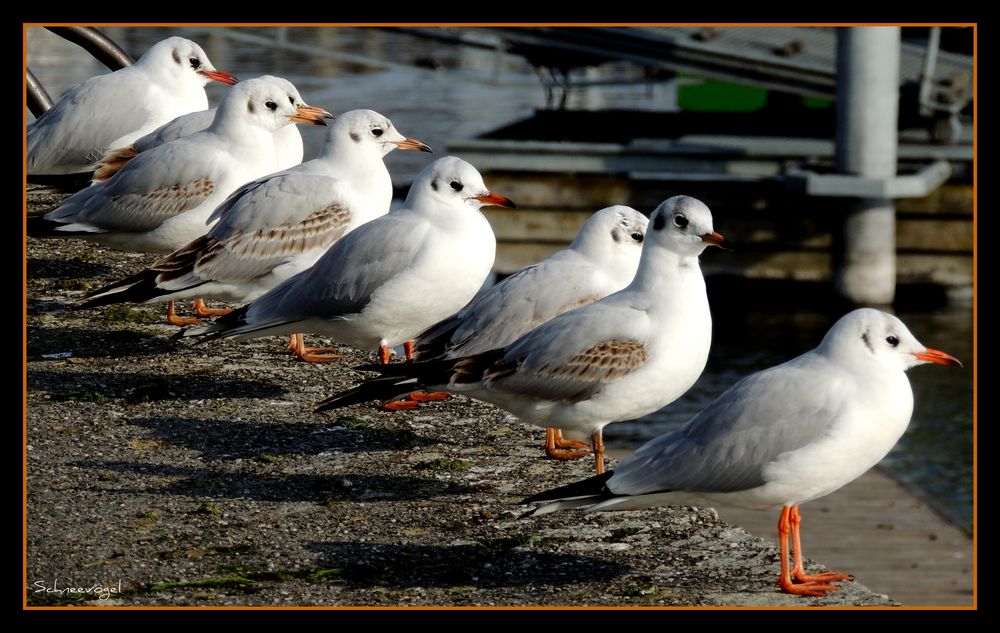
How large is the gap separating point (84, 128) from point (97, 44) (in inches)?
32.4

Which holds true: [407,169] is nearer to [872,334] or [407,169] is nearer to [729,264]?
[729,264]

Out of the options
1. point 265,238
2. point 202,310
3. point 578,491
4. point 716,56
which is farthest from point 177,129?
point 716,56

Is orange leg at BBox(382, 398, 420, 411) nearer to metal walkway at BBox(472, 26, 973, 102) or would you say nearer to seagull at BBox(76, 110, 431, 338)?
seagull at BBox(76, 110, 431, 338)

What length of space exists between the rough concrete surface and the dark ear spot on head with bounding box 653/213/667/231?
948mm

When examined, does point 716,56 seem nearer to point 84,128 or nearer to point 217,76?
point 217,76

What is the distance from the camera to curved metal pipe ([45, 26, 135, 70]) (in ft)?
30.7

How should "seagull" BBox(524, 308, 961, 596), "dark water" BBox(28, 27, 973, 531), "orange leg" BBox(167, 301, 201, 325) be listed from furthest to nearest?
1. "dark water" BBox(28, 27, 973, 531)
2. "orange leg" BBox(167, 301, 201, 325)
3. "seagull" BBox(524, 308, 961, 596)

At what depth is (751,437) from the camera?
4.85 m

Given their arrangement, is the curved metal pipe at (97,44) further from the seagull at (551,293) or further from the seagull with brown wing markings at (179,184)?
the seagull at (551,293)

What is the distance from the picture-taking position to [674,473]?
15.8 ft

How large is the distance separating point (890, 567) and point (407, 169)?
20012 millimetres

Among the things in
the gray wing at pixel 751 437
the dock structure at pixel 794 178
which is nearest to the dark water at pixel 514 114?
the dock structure at pixel 794 178

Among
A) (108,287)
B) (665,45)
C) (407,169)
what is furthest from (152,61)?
(407,169)

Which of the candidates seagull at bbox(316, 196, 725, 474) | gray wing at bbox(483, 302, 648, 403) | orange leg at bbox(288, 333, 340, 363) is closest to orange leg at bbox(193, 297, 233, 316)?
orange leg at bbox(288, 333, 340, 363)
